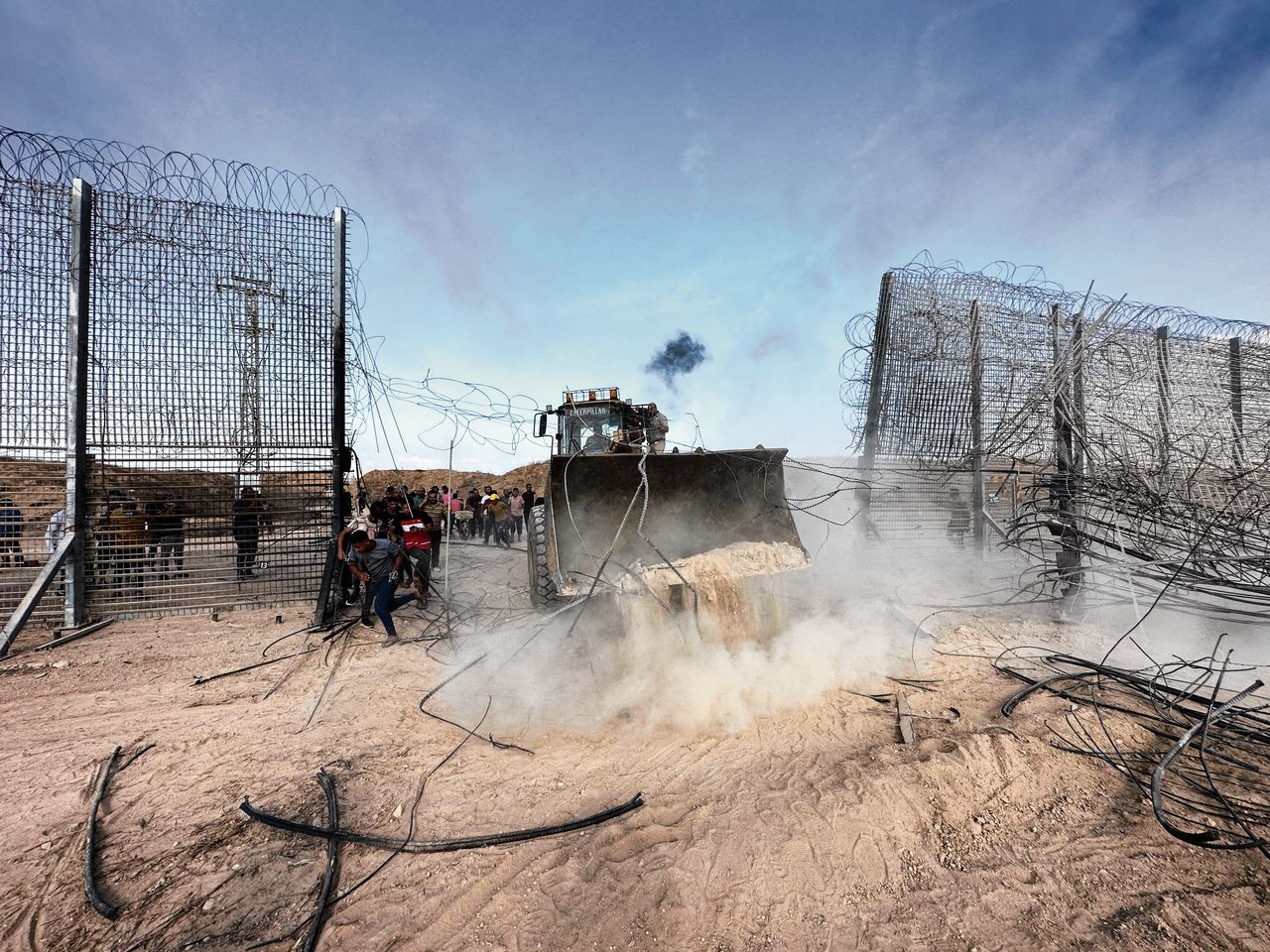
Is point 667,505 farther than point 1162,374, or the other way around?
point 1162,374

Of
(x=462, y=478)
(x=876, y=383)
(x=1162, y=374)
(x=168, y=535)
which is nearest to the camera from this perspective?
(x=168, y=535)

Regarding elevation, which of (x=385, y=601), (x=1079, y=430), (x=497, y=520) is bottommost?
(x=385, y=601)

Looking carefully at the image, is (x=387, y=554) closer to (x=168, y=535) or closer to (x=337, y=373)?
(x=337, y=373)

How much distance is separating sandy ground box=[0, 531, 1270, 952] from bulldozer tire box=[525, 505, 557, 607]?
5.25 ft

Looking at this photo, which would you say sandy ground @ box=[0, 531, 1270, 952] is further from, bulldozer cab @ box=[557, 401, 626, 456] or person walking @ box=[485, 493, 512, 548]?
person walking @ box=[485, 493, 512, 548]

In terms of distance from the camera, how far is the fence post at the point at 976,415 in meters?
8.45

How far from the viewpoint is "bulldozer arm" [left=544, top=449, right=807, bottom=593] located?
6301 millimetres

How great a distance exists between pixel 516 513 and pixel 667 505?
12.0 m

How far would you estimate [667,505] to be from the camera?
677 centimetres

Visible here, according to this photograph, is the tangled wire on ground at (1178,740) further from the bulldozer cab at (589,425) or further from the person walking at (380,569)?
the bulldozer cab at (589,425)

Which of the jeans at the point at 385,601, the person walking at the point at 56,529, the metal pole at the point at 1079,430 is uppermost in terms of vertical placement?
the metal pole at the point at 1079,430

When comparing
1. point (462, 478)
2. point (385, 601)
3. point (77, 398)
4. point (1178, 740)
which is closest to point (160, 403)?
point (77, 398)

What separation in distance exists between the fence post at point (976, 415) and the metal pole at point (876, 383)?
133cm

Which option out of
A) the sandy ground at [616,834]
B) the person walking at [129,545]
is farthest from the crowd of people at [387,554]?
the person walking at [129,545]
